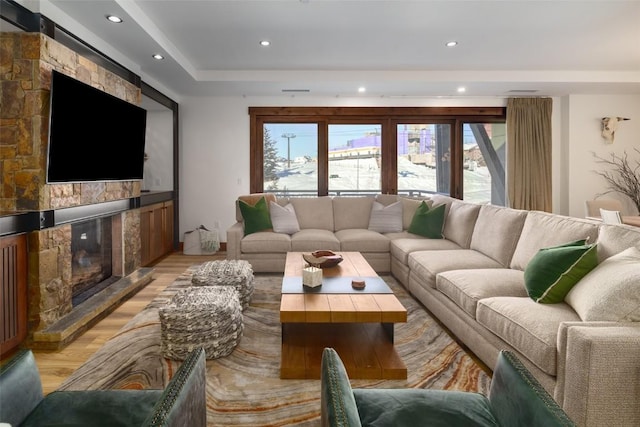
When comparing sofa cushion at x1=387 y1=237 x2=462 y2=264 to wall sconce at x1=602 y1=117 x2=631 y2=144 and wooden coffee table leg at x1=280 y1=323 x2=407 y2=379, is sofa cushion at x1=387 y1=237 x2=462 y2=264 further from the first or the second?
wall sconce at x1=602 y1=117 x2=631 y2=144

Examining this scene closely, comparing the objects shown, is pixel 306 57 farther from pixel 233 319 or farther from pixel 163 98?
pixel 233 319

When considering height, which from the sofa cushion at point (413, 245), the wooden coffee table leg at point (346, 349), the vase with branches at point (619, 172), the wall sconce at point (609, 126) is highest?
the wall sconce at point (609, 126)

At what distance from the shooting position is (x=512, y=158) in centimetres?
621

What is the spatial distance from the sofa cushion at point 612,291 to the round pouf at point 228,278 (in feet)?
7.83

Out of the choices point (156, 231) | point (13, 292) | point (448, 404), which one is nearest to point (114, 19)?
point (13, 292)

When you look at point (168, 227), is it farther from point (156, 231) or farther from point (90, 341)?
point (90, 341)

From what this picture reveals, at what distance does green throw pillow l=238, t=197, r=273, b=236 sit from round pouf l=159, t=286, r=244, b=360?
2.15 meters

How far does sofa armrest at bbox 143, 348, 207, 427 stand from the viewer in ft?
2.77

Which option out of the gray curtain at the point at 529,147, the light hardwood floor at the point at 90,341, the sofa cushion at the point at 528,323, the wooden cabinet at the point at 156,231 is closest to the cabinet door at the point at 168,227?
the wooden cabinet at the point at 156,231

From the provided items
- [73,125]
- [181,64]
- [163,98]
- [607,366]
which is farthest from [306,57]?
[607,366]

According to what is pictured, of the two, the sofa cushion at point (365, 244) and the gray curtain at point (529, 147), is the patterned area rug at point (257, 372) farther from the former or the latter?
the gray curtain at point (529, 147)

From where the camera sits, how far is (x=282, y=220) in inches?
191

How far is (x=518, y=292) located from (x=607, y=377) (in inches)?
37.6

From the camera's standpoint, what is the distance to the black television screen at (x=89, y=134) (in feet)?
9.19
